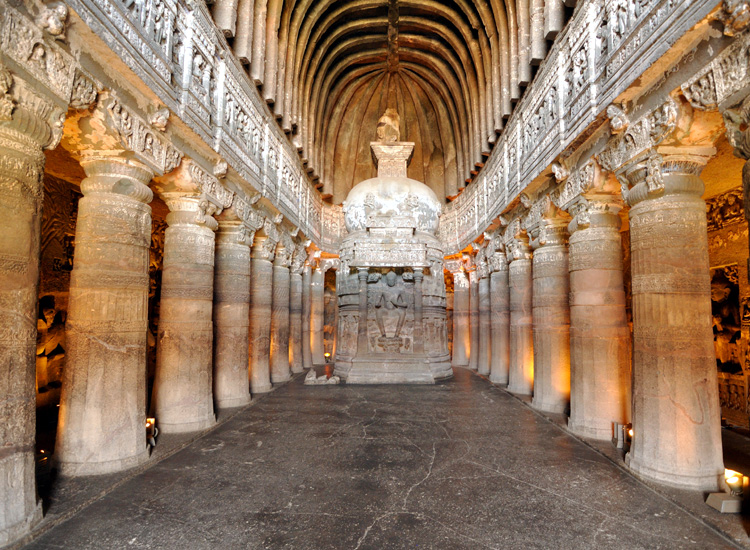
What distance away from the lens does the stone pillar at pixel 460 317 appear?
50.0 ft

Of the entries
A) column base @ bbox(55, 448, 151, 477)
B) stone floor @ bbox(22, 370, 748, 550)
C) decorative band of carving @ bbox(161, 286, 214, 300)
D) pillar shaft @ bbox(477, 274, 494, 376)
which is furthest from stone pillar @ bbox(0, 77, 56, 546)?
pillar shaft @ bbox(477, 274, 494, 376)

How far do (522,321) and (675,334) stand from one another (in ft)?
15.6

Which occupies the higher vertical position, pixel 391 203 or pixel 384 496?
pixel 391 203

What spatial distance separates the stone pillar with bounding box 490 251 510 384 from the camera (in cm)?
1065

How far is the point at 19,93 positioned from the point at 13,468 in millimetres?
2853

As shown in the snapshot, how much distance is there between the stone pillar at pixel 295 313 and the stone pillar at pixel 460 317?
19.3 feet

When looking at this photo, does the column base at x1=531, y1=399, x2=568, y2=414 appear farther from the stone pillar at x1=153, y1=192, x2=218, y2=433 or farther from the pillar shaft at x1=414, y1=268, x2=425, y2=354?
the stone pillar at x1=153, y1=192, x2=218, y2=433

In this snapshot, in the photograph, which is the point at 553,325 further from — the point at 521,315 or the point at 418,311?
the point at 418,311

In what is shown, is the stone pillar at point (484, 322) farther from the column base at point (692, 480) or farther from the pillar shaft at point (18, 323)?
the pillar shaft at point (18, 323)

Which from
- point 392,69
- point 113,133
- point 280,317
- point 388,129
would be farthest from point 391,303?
point 392,69

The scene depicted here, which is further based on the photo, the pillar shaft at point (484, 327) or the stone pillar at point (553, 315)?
the pillar shaft at point (484, 327)

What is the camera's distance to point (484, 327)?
498 inches

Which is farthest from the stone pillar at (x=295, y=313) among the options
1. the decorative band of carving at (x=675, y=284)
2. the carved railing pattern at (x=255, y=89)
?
the decorative band of carving at (x=675, y=284)

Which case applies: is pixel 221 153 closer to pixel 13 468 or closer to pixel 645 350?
pixel 13 468
